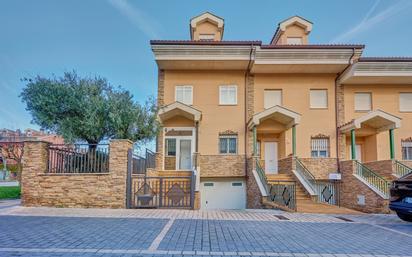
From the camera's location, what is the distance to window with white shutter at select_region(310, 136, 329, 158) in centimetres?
1777

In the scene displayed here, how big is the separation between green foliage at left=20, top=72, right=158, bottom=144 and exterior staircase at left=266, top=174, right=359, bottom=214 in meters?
7.55

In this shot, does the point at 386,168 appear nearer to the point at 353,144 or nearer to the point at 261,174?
the point at 353,144

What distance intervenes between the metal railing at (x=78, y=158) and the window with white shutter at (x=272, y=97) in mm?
10660

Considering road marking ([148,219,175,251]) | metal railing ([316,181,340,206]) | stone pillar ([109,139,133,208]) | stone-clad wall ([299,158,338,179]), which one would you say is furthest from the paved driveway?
stone-clad wall ([299,158,338,179])

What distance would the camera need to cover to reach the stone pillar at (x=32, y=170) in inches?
417

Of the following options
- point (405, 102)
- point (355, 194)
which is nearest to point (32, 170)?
point (355, 194)

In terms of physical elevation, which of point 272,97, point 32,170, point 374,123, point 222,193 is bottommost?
point 222,193

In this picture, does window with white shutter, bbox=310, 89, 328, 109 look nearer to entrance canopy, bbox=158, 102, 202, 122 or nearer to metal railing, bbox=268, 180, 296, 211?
entrance canopy, bbox=158, 102, 202, 122

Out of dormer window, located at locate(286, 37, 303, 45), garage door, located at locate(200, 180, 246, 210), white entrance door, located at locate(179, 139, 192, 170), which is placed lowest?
garage door, located at locate(200, 180, 246, 210)

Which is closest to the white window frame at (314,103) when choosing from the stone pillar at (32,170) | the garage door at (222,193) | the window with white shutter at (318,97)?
the window with white shutter at (318,97)

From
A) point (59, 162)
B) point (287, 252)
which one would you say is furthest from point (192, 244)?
point (59, 162)

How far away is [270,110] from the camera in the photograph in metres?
16.0

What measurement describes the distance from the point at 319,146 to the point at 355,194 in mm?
4216

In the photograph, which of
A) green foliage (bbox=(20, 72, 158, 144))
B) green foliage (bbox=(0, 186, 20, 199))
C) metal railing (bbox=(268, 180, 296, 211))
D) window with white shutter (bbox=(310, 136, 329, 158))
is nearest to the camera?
metal railing (bbox=(268, 180, 296, 211))
